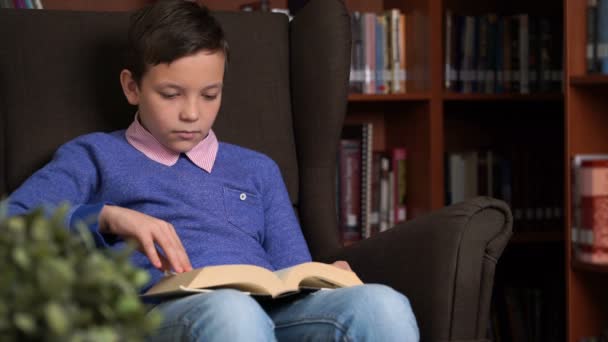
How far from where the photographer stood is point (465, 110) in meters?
3.02

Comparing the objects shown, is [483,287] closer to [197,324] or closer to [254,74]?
[197,324]

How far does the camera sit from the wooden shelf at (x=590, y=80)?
6.75ft

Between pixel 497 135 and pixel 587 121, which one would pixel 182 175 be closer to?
pixel 587 121

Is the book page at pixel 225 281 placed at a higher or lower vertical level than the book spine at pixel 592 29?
lower

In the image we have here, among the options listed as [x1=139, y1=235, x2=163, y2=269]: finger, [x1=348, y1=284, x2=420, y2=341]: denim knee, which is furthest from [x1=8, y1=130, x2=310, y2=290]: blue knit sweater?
[x1=348, y1=284, x2=420, y2=341]: denim knee

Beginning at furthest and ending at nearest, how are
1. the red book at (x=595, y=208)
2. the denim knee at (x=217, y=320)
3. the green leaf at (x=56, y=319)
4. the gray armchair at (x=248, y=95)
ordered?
the red book at (x=595, y=208) → the gray armchair at (x=248, y=95) → the denim knee at (x=217, y=320) → the green leaf at (x=56, y=319)

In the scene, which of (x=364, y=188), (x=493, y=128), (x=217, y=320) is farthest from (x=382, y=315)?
(x=493, y=128)

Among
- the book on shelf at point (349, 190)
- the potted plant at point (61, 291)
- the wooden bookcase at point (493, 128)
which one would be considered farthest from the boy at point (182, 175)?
the book on shelf at point (349, 190)

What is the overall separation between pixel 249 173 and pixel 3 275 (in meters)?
1.06

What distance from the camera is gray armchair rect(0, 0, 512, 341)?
166 centimetres

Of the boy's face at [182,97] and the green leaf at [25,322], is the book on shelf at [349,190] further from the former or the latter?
the green leaf at [25,322]

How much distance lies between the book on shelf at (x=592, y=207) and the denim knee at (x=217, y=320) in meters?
1.16

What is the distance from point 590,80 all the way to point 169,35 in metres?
1.07

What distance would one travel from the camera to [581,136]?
2146mm
